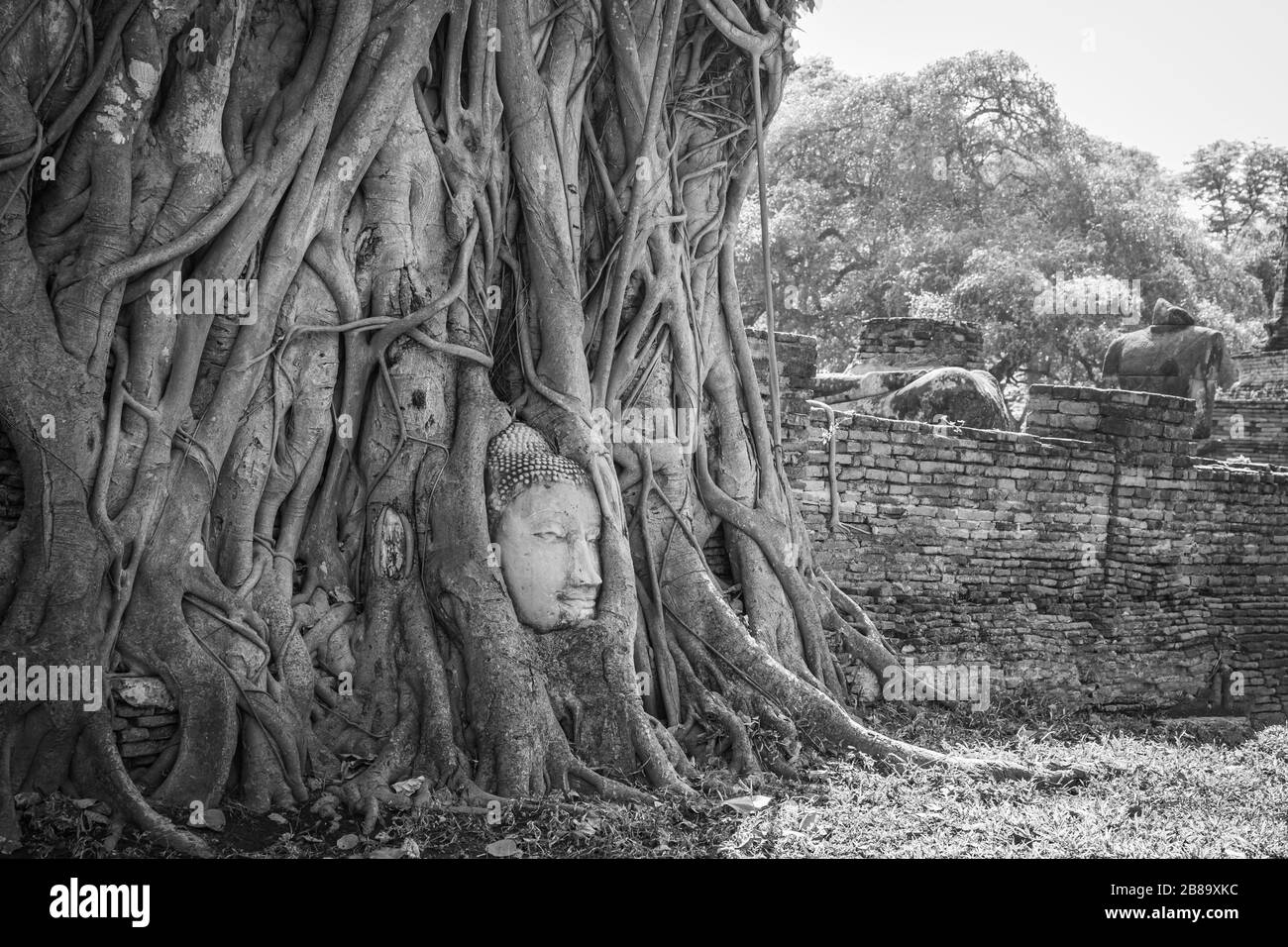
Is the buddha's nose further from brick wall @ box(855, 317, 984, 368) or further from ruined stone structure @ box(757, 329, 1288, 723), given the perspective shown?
brick wall @ box(855, 317, 984, 368)

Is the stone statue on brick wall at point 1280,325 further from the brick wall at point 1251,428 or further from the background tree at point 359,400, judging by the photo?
the background tree at point 359,400

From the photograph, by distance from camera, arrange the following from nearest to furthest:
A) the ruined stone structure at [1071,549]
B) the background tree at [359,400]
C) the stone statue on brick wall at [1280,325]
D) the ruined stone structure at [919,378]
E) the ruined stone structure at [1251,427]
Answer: the background tree at [359,400] → the ruined stone structure at [1071,549] → the ruined stone structure at [919,378] → the ruined stone structure at [1251,427] → the stone statue on brick wall at [1280,325]

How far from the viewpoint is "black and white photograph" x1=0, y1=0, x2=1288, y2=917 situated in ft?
15.2

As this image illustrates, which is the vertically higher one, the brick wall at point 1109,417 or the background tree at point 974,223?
the background tree at point 974,223

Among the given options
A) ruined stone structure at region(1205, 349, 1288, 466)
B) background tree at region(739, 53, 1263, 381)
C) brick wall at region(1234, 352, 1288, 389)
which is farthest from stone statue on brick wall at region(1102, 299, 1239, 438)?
background tree at region(739, 53, 1263, 381)

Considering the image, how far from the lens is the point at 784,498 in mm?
7230

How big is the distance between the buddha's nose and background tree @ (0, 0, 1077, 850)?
11cm

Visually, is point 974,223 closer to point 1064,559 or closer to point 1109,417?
point 1109,417

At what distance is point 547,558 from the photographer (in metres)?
5.52

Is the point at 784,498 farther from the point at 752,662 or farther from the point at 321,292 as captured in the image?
the point at 321,292

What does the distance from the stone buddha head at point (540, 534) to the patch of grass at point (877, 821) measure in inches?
34.1

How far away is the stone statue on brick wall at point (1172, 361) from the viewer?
14.3 meters

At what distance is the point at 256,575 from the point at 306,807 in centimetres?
88

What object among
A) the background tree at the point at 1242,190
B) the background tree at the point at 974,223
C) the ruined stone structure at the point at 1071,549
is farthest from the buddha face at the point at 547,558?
the background tree at the point at 1242,190
